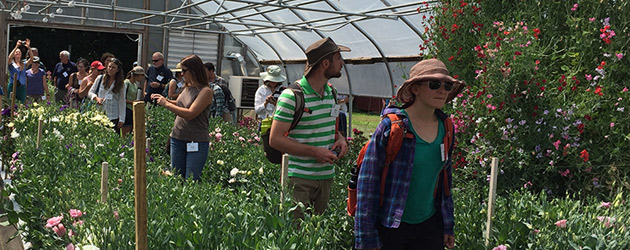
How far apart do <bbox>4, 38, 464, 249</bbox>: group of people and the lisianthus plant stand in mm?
1267

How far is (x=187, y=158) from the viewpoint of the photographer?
5188 mm

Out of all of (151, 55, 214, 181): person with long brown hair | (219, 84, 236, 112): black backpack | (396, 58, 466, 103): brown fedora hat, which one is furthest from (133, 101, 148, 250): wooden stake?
(219, 84, 236, 112): black backpack

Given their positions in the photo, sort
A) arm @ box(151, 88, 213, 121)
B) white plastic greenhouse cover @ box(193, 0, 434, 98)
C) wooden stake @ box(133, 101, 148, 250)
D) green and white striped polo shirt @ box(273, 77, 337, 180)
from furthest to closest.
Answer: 1. white plastic greenhouse cover @ box(193, 0, 434, 98)
2. arm @ box(151, 88, 213, 121)
3. green and white striped polo shirt @ box(273, 77, 337, 180)
4. wooden stake @ box(133, 101, 148, 250)

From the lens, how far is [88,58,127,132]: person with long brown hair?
7840mm

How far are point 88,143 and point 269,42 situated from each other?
488 inches

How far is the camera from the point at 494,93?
4.76m

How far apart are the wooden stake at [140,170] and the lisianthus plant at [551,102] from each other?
9.88ft

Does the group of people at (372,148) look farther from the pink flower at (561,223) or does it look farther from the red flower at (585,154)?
the red flower at (585,154)

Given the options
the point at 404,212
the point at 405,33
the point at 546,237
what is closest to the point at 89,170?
the point at 404,212

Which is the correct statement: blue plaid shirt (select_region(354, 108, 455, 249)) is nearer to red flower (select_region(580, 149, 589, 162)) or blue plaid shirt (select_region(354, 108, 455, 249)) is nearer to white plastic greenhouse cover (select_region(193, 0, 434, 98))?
red flower (select_region(580, 149, 589, 162))

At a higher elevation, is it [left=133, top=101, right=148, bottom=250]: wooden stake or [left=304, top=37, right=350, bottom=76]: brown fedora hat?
[left=304, top=37, right=350, bottom=76]: brown fedora hat

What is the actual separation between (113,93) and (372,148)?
5.75 meters

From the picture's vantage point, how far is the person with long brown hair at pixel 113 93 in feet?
25.7

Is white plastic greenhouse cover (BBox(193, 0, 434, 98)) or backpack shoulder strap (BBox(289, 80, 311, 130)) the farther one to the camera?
white plastic greenhouse cover (BBox(193, 0, 434, 98))
